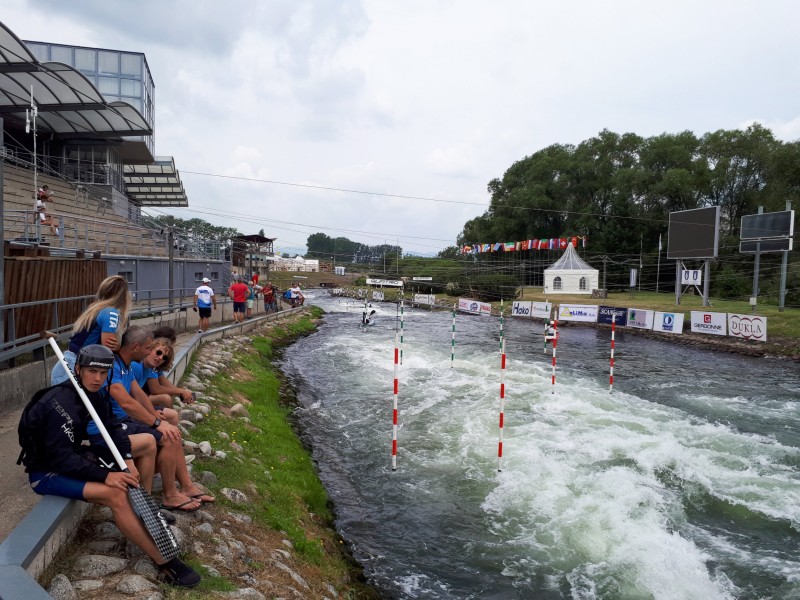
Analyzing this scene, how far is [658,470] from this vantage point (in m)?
10.2

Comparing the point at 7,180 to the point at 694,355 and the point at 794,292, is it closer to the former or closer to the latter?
the point at 694,355

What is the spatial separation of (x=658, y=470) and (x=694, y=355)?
1932 cm

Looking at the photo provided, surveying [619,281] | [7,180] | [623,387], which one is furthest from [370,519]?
[619,281]

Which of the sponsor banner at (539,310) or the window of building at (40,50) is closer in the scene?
the sponsor banner at (539,310)

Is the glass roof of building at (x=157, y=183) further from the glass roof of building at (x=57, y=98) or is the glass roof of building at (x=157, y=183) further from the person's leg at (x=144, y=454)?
the person's leg at (x=144, y=454)

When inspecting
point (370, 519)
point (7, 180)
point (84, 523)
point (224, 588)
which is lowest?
point (370, 519)

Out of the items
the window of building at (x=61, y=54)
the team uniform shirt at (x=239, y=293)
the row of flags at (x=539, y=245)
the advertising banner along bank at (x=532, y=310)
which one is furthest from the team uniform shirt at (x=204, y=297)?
the row of flags at (x=539, y=245)

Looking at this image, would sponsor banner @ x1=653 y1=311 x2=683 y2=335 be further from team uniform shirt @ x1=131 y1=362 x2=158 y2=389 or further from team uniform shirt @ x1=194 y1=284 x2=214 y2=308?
team uniform shirt @ x1=131 y1=362 x2=158 y2=389

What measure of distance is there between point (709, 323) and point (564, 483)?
26.7 m

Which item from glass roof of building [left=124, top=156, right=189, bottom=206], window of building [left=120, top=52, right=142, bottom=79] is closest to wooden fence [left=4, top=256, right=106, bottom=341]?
glass roof of building [left=124, top=156, right=189, bottom=206]

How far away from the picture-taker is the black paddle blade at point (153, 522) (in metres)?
4.01

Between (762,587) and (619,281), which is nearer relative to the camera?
(762,587)

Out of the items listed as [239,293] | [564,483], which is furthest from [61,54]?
[564,483]

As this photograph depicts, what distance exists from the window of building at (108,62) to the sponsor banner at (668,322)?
48892 mm
